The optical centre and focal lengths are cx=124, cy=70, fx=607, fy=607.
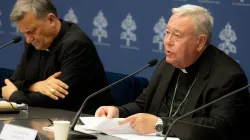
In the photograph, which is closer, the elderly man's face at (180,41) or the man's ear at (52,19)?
the elderly man's face at (180,41)

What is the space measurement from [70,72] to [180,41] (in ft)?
3.81

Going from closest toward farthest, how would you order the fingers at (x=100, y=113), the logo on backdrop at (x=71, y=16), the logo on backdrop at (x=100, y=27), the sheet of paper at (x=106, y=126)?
the sheet of paper at (x=106, y=126) → the fingers at (x=100, y=113) → the logo on backdrop at (x=100, y=27) → the logo on backdrop at (x=71, y=16)

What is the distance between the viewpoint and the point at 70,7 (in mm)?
6508

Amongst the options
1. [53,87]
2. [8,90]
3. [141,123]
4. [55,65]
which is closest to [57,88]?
[53,87]

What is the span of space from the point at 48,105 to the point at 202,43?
53.3 inches

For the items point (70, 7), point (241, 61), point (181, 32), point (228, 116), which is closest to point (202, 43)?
point (181, 32)

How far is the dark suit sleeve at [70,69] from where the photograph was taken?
4500mm

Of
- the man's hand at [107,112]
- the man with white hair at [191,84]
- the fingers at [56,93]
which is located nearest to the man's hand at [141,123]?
the man with white hair at [191,84]

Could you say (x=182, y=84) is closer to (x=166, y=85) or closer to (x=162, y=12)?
(x=166, y=85)

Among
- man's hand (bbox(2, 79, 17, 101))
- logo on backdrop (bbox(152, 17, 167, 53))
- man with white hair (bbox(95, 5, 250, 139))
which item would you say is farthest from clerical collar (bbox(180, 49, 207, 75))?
logo on backdrop (bbox(152, 17, 167, 53))

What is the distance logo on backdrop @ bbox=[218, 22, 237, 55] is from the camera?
4.93 meters

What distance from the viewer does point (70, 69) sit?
4598mm

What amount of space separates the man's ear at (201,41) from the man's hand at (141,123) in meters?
0.69

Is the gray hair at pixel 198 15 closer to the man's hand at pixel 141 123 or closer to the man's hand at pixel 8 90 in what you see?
the man's hand at pixel 141 123
